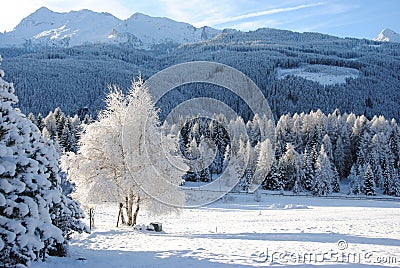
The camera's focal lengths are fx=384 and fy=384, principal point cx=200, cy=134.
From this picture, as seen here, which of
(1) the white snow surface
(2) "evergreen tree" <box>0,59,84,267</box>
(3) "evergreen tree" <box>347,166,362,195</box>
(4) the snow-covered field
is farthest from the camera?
(1) the white snow surface

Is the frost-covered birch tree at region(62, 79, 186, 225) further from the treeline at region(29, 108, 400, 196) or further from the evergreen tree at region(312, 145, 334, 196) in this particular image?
the evergreen tree at region(312, 145, 334, 196)

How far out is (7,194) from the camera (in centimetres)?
868

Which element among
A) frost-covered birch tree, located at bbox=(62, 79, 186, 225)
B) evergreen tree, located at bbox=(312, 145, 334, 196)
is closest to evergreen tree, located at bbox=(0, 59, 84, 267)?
frost-covered birch tree, located at bbox=(62, 79, 186, 225)

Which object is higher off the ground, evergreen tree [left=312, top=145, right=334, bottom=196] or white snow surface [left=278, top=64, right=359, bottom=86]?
white snow surface [left=278, top=64, right=359, bottom=86]

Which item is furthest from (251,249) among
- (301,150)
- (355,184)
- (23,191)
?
(301,150)

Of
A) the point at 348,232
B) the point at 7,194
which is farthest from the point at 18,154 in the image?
the point at 348,232

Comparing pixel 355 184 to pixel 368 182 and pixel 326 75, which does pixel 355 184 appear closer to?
pixel 368 182

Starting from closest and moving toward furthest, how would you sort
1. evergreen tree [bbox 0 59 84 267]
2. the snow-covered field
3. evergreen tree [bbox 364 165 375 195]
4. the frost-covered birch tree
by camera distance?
evergreen tree [bbox 0 59 84 267] → the snow-covered field → the frost-covered birch tree → evergreen tree [bbox 364 165 375 195]

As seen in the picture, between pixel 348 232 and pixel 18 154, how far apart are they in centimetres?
1638

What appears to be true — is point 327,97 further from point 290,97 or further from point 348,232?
point 348,232

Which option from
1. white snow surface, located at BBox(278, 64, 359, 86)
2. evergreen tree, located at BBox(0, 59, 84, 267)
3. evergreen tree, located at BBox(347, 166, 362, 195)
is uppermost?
white snow surface, located at BBox(278, 64, 359, 86)

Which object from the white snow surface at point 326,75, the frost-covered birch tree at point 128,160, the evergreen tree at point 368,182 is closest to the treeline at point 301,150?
the evergreen tree at point 368,182

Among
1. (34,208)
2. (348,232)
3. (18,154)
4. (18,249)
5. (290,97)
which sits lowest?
(348,232)

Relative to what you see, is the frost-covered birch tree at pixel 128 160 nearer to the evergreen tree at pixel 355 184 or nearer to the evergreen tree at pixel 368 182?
the evergreen tree at pixel 355 184
